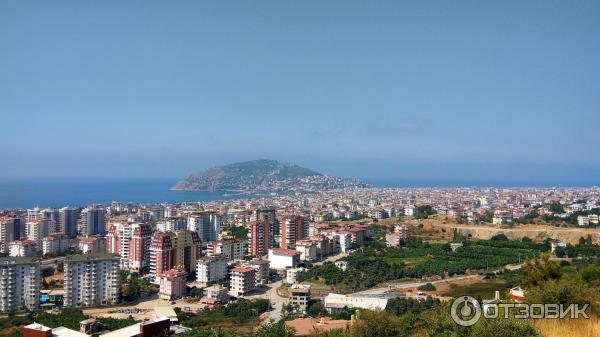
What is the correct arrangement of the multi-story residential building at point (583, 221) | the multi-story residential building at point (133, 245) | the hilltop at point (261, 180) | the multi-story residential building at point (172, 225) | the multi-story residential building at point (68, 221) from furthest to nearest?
the hilltop at point (261, 180) → the multi-story residential building at point (68, 221) → the multi-story residential building at point (583, 221) → the multi-story residential building at point (172, 225) → the multi-story residential building at point (133, 245)

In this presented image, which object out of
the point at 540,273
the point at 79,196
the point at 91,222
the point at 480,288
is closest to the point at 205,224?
the point at 91,222

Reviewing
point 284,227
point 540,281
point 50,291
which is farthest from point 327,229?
point 540,281

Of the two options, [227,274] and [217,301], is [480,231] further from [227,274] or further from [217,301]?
[217,301]

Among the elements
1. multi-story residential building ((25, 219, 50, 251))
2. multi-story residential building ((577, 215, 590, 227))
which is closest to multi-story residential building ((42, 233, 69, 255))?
multi-story residential building ((25, 219, 50, 251))

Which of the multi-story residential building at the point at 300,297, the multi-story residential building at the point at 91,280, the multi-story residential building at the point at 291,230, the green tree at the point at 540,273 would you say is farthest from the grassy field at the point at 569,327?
the multi-story residential building at the point at 291,230

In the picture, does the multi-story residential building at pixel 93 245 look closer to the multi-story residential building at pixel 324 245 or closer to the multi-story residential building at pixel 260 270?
the multi-story residential building at pixel 260 270

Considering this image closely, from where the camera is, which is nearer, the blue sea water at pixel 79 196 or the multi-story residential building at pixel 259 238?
the multi-story residential building at pixel 259 238
